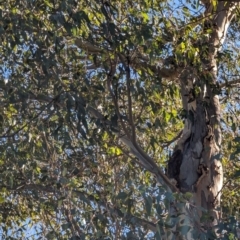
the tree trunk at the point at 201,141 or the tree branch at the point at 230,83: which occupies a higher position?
the tree branch at the point at 230,83

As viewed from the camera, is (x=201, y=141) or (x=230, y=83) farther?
(x=230, y=83)

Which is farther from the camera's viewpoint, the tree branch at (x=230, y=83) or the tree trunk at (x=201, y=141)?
the tree branch at (x=230, y=83)

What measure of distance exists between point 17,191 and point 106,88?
1.28m

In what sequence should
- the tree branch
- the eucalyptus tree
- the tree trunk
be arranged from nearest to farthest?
the eucalyptus tree → the tree trunk → the tree branch

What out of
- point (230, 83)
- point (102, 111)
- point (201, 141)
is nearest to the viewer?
point (102, 111)

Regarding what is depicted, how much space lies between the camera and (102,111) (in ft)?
21.9

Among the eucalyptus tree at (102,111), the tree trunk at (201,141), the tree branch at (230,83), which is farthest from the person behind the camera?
the tree branch at (230,83)

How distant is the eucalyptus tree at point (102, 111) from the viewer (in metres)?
5.74

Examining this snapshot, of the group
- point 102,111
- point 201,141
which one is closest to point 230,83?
point 201,141

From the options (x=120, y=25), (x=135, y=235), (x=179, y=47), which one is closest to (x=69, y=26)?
(x=120, y=25)

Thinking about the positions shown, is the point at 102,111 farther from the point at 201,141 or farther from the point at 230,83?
the point at 230,83

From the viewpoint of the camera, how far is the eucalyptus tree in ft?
18.8

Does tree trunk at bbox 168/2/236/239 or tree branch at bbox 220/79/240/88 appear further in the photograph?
tree branch at bbox 220/79/240/88

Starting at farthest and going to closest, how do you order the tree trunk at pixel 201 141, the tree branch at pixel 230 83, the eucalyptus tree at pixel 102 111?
the tree branch at pixel 230 83
the tree trunk at pixel 201 141
the eucalyptus tree at pixel 102 111
